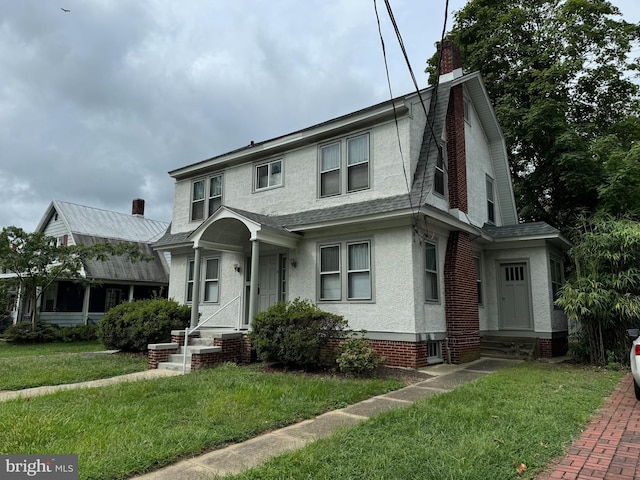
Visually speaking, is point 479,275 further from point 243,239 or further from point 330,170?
point 243,239

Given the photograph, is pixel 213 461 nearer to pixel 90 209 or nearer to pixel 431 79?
pixel 431 79

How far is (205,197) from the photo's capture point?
14.5 metres

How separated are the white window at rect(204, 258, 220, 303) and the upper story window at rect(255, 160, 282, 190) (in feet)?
9.08

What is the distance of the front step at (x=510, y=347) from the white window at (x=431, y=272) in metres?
2.90

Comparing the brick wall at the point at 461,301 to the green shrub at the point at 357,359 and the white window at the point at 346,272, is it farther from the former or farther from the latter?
the green shrub at the point at 357,359

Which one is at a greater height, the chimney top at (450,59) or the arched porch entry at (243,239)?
the chimney top at (450,59)

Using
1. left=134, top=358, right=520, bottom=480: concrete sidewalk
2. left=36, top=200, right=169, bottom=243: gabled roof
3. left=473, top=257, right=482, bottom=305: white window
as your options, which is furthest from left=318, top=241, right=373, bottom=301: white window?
left=36, top=200, right=169, bottom=243: gabled roof

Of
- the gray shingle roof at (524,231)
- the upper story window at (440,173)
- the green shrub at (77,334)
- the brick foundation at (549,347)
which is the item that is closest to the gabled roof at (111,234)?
the green shrub at (77,334)

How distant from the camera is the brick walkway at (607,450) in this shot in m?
3.63

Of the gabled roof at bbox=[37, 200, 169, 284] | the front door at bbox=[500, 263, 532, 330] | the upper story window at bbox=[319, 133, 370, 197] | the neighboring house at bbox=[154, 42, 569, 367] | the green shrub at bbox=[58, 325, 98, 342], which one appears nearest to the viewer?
the neighboring house at bbox=[154, 42, 569, 367]

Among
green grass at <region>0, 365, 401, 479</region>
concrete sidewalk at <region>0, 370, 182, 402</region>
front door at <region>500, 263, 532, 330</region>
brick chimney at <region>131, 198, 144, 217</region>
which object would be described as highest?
brick chimney at <region>131, 198, 144, 217</region>

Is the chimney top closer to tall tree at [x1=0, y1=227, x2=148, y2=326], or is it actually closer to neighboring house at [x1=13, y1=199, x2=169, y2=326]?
neighboring house at [x1=13, y1=199, x2=169, y2=326]

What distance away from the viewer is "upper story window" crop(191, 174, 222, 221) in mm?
14211

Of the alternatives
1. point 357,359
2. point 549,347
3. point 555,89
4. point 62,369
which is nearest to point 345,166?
point 357,359
